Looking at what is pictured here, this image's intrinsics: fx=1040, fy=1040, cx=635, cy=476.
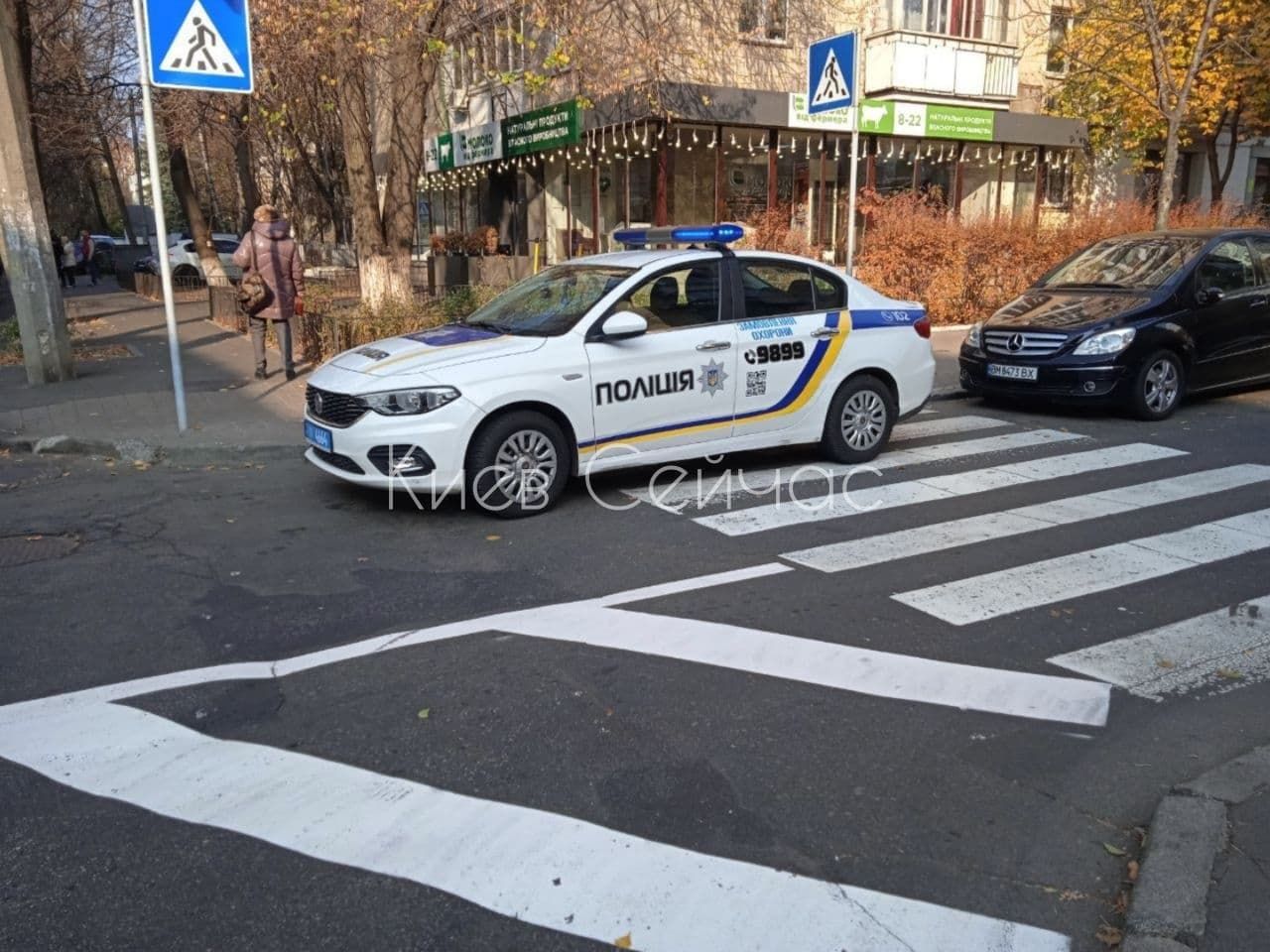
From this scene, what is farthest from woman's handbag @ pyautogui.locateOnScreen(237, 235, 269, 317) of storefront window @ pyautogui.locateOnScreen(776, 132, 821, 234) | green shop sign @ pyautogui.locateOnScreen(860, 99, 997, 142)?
green shop sign @ pyautogui.locateOnScreen(860, 99, 997, 142)

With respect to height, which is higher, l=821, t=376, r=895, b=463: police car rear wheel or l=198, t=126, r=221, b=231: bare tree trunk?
l=198, t=126, r=221, b=231: bare tree trunk

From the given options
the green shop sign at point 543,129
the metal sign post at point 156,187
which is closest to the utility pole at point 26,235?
the metal sign post at point 156,187

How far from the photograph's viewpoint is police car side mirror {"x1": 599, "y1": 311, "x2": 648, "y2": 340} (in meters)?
6.96

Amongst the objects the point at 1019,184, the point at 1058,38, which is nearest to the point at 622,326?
the point at 1019,184

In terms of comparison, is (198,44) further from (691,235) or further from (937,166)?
(937,166)

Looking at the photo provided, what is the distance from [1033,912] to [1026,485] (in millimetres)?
5269

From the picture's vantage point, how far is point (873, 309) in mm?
8398

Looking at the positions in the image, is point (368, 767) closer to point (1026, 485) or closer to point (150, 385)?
point (1026, 485)

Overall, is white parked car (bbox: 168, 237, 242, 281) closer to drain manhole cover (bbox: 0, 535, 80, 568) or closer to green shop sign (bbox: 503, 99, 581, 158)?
green shop sign (bbox: 503, 99, 581, 158)

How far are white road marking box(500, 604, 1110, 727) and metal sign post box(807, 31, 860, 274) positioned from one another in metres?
5.97

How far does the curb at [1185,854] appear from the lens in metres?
2.87

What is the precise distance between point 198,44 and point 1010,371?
7.93m

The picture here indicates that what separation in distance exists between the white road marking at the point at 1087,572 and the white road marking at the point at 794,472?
214 cm

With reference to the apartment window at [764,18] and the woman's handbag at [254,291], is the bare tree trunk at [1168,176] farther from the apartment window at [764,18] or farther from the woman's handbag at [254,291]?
the woman's handbag at [254,291]
